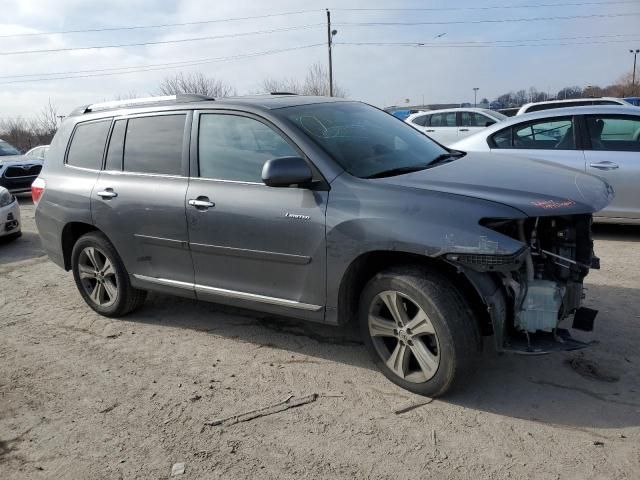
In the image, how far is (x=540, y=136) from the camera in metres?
6.88

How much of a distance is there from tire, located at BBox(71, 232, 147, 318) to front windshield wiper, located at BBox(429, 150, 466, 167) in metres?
2.73

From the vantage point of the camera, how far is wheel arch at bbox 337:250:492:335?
10.5 feet

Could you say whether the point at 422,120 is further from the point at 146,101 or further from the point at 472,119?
the point at 146,101

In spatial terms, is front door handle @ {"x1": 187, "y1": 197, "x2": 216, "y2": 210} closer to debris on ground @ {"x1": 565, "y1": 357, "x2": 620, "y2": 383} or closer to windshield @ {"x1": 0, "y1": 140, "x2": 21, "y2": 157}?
debris on ground @ {"x1": 565, "y1": 357, "x2": 620, "y2": 383}

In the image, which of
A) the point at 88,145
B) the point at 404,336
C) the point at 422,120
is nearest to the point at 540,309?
the point at 404,336

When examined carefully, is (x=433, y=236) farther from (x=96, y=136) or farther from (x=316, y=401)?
(x=96, y=136)

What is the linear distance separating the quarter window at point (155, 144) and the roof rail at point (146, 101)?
174 mm

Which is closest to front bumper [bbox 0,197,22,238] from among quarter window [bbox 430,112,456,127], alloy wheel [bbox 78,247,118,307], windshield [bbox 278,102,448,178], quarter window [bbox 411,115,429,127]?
alloy wheel [bbox 78,247,118,307]

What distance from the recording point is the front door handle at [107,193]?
4.54 m

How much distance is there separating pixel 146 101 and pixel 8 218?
5.09 meters

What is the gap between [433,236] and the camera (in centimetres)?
304

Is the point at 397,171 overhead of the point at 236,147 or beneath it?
beneath

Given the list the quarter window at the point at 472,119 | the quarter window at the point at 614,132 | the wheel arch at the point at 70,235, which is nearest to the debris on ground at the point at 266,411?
the wheel arch at the point at 70,235

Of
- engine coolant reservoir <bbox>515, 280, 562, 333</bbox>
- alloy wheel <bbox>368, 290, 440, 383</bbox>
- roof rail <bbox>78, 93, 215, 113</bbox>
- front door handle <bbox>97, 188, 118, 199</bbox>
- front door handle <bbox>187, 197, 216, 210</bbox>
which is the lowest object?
alloy wheel <bbox>368, 290, 440, 383</bbox>
